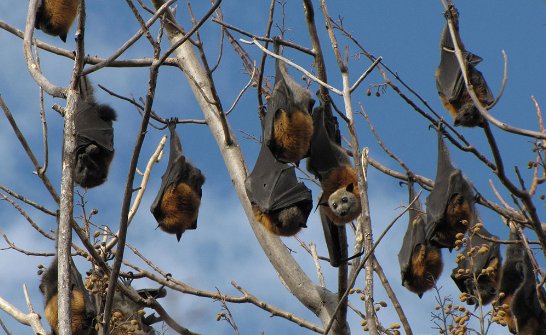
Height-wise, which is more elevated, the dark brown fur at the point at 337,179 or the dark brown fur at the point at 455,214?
the dark brown fur at the point at 455,214

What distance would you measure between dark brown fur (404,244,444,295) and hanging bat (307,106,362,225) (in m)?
3.59

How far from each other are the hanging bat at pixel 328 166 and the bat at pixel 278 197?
2.26ft

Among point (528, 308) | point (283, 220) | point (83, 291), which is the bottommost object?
point (528, 308)

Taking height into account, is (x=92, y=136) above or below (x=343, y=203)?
above

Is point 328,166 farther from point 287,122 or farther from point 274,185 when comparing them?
point 274,185

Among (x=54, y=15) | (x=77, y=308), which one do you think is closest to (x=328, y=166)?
(x=77, y=308)

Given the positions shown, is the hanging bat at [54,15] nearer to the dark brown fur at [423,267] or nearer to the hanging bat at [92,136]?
the hanging bat at [92,136]

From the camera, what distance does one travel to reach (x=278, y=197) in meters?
11.5

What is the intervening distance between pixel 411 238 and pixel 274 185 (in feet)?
11.6

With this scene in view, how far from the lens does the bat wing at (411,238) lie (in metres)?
13.5

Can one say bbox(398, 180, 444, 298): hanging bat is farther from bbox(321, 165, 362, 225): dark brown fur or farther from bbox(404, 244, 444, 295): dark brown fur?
bbox(321, 165, 362, 225): dark brown fur

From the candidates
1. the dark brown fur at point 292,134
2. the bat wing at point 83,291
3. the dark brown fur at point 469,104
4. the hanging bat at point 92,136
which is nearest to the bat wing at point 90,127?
the hanging bat at point 92,136

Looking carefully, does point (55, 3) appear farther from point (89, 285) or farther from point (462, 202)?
point (462, 202)

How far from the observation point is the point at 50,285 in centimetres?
1307
